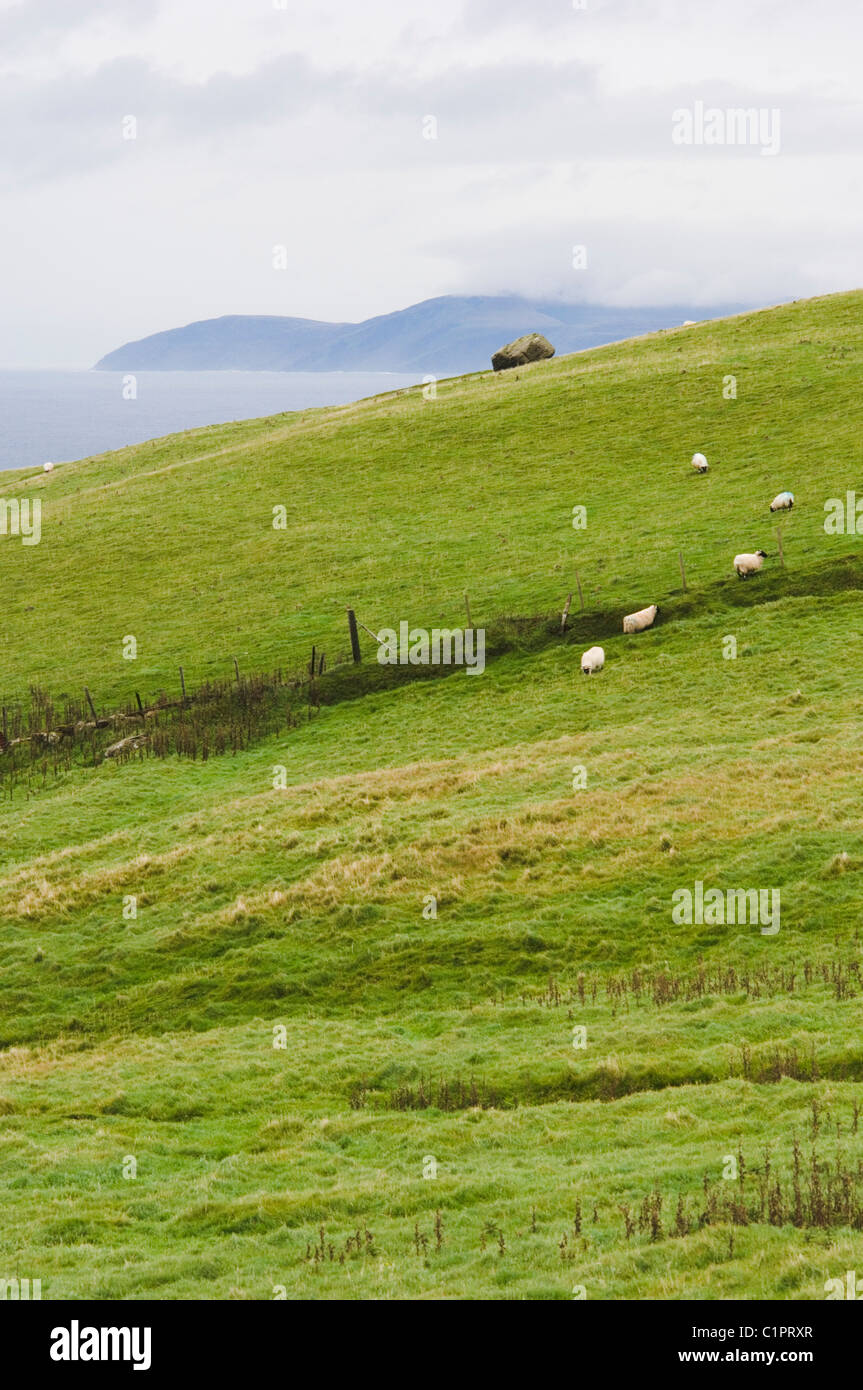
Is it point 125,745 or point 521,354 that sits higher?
point 521,354

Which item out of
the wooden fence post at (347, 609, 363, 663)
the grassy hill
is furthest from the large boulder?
the wooden fence post at (347, 609, 363, 663)

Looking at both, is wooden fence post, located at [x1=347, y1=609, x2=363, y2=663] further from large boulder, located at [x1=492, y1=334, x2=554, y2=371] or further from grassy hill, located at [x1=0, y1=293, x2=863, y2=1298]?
large boulder, located at [x1=492, y1=334, x2=554, y2=371]

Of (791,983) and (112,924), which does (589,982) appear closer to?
(791,983)

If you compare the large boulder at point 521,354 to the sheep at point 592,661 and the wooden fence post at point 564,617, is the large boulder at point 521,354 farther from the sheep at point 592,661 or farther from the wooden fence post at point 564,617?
the sheep at point 592,661

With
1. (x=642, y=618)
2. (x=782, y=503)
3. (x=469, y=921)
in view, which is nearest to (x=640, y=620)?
(x=642, y=618)

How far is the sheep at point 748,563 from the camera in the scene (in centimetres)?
4300

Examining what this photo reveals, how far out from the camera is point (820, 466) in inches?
2042

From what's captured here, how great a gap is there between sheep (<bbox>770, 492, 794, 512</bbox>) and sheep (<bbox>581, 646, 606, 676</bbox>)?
1312 cm

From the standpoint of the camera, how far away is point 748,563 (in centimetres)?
4300

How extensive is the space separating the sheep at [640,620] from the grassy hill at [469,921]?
995 mm

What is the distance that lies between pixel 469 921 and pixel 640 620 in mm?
20501

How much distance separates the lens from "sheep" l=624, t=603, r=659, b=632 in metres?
42.1

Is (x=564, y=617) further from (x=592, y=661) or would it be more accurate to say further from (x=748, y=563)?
(x=748, y=563)

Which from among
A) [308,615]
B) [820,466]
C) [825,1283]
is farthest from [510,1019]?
[820,466]
